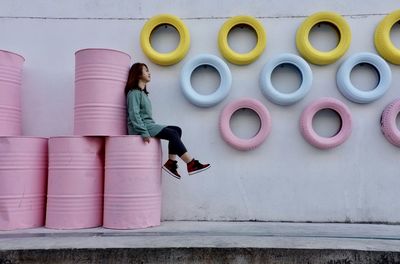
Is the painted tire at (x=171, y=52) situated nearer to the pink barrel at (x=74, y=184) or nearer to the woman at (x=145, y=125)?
the woman at (x=145, y=125)

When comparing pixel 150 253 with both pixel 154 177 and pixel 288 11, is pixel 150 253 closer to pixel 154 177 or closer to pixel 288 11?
pixel 154 177

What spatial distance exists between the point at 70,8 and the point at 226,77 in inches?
71.8

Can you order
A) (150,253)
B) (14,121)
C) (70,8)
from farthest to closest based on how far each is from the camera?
(70,8) → (14,121) → (150,253)

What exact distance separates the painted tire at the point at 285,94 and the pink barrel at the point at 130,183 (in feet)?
4.25

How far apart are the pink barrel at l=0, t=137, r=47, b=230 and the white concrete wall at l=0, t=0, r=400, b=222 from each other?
2.15 feet

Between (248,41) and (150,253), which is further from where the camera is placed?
(248,41)

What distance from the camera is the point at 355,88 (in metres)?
4.07

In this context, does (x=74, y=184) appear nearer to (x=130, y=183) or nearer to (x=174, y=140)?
(x=130, y=183)

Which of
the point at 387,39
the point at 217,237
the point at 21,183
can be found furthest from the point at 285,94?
the point at 21,183

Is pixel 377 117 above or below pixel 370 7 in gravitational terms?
below

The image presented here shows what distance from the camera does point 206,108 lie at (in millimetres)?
4152

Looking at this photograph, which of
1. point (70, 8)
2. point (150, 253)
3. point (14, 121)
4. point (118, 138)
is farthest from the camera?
point (70, 8)

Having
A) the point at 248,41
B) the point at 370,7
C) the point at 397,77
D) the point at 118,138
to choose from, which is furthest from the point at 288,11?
the point at 118,138

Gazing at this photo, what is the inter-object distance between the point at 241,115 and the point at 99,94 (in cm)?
143
